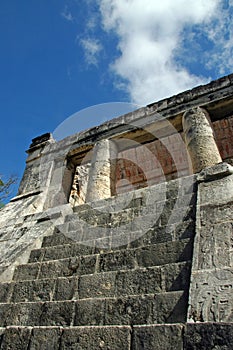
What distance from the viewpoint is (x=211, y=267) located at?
2.28 metres

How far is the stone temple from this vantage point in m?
2.05

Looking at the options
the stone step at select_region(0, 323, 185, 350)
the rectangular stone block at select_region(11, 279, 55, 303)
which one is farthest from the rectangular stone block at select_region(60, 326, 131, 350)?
the rectangular stone block at select_region(11, 279, 55, 303)

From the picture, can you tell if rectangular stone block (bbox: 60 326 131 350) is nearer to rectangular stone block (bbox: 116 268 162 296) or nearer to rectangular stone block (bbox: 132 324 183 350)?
rectangular stone block (bbox: 132 324 183 350)

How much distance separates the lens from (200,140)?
5.49 meters

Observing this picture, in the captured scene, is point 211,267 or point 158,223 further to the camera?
point 158,223


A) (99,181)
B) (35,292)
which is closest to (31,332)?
(35,292)

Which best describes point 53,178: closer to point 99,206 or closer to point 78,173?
point 78,173

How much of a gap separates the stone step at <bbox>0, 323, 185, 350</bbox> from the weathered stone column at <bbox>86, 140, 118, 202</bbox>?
344cm

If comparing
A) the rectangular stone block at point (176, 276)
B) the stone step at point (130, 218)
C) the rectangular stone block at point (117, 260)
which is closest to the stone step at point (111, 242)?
the stone step at point (130, 218)

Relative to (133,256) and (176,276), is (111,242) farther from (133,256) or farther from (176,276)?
(176,276)

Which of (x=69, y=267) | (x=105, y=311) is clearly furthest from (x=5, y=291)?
(x=105, y=311)

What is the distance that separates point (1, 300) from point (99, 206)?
2014 mm

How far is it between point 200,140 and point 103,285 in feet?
12.0

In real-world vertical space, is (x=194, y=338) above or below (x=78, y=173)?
below
